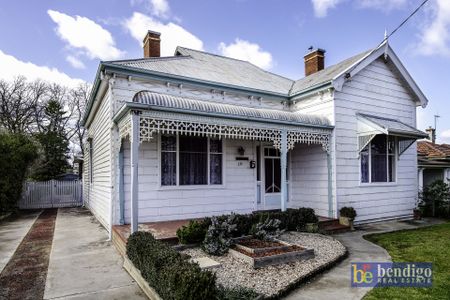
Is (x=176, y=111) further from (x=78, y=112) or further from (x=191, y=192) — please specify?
(x=78, y=112)

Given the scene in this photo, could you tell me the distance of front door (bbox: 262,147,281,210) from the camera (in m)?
10.7

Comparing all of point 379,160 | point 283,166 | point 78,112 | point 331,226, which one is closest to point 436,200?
point 379,160

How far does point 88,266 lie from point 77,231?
4.04 meters

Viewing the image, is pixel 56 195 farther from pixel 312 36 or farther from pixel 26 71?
pixel 26 71

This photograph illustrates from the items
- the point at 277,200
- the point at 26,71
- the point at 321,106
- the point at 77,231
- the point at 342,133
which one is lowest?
the point at 77,231

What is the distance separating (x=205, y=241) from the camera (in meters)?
6.38

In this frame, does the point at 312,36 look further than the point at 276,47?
No

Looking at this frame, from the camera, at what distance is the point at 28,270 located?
5730 mm

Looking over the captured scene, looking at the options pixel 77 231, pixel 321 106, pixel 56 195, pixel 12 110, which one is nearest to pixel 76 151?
pixel 12 110

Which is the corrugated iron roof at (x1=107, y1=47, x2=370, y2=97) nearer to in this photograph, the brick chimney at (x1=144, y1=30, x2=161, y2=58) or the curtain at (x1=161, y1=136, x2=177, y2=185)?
the brick chimney at (x1=144, y1=30, x2=161, y2=58)

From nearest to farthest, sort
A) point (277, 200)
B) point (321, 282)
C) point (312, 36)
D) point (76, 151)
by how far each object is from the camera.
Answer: point (321, 282)
point (277, 200)
point (312, 36)
point (76, 151)

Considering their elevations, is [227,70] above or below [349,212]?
above

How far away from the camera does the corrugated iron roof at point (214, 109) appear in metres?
7.18

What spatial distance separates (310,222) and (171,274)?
572 cm
